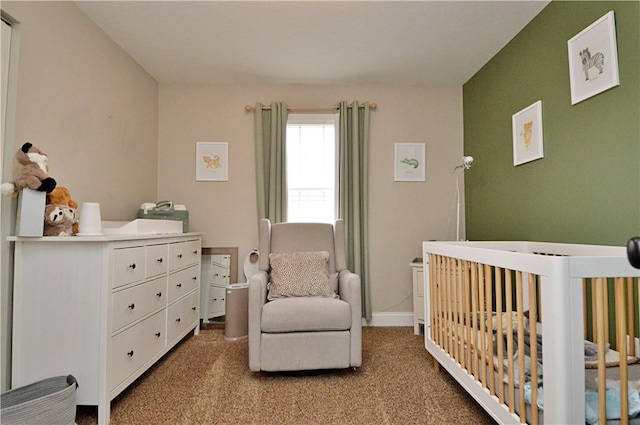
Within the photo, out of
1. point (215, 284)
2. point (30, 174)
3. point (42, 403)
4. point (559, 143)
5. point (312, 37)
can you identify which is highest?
point (312, 37)

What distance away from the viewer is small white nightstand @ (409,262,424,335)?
9.46ft

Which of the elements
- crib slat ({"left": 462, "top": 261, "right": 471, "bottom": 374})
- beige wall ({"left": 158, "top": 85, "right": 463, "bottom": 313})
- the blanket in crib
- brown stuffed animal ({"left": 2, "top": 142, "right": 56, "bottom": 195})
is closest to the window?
beige wall ({"left": 158, "top": 85, "right": 463, "bottom": 313})

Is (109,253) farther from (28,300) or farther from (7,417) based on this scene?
(7,417)

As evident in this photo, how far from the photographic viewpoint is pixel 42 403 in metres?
1.30

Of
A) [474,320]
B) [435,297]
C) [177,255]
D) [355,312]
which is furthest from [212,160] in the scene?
[474,320]

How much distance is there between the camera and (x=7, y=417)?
1.23m

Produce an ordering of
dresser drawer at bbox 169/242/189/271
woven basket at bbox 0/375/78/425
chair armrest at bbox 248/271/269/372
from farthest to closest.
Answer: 1. dresser drawer at bbox 169/242/189/271
2. chair armrest at bbox 248/271/269/372
3. woven basket at bbox 0/375/78/425

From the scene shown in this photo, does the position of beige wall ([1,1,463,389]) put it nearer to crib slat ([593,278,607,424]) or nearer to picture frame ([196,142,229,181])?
picture frame ([196,142,229,181])

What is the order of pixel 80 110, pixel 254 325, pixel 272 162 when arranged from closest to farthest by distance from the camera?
pixel 254 325 < pixel 80 110 < pixel 272 162

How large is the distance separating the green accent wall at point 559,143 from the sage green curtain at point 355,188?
3.39ft

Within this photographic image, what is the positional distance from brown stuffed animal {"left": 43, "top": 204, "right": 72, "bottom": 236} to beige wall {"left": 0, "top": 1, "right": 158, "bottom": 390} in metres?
0.16

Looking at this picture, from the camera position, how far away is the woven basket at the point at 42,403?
4.13 feet

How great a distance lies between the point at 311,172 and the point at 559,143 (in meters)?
2.01

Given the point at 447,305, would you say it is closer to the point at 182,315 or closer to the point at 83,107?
the point at 182,315
